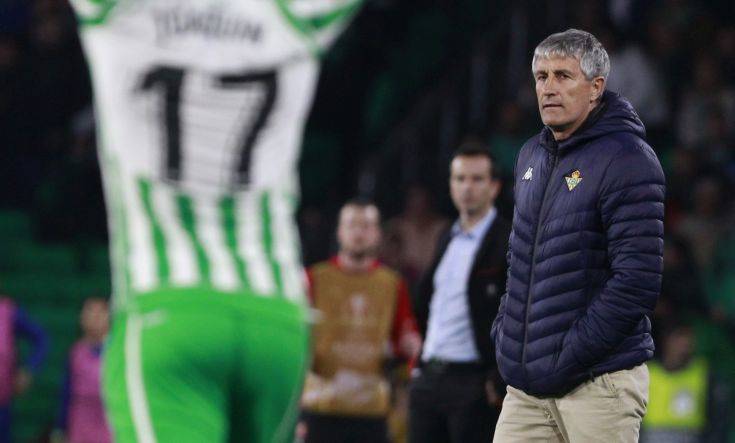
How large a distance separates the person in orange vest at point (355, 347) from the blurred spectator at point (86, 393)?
9.46 feet

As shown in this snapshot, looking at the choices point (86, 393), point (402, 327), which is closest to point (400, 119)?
point (86, 393)

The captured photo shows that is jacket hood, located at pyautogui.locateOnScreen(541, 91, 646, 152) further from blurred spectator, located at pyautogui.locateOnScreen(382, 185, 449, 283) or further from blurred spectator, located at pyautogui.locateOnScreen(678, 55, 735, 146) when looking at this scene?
blurred spectator, located at pyautogui.locateOnScreen(678, 55, 735, 146)

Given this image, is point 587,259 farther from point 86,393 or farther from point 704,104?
point 704,104

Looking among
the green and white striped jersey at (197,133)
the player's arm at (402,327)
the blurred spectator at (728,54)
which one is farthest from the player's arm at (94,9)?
the blurred spectator at (728,54)

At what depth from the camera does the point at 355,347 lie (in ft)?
27.5

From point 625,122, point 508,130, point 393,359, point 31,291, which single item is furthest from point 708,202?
point 625,122

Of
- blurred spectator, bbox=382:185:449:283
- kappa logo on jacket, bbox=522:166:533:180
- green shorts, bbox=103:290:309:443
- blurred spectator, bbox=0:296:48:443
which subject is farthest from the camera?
blurred spectator, bbox=382:185:449:283

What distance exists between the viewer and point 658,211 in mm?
4332

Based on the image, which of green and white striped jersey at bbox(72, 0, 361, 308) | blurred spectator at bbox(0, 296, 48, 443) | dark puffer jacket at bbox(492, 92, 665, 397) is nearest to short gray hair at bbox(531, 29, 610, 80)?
dark puffer jacket at bbox(492, 92, 665, 397)

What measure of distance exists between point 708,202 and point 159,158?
8.21m

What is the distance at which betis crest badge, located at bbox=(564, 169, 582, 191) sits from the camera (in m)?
4.43

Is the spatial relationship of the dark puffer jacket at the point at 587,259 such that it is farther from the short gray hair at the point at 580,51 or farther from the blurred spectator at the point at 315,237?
the blurred spectator at the point at 315,237

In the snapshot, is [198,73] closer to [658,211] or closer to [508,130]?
[658,211]

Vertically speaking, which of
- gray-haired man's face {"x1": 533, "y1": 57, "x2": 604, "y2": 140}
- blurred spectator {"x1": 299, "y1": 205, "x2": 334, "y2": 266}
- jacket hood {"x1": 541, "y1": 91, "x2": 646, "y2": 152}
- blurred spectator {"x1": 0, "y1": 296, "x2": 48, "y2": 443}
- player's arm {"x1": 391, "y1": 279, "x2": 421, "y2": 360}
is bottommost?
blurred spectator {"x1": 0, "y1": 296, "x2": 48, "y2": 443}
